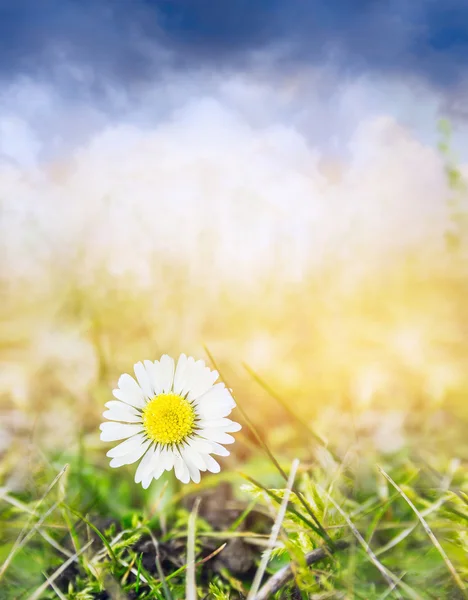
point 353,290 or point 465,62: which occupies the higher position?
point 465,62

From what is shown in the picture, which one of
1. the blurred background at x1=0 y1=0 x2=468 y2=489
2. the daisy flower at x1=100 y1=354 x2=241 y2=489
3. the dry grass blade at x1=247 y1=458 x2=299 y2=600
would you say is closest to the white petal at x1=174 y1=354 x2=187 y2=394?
the daisy flower at x1=100 y1=354 x2=241 y2=489

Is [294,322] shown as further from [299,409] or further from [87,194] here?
[87,194]

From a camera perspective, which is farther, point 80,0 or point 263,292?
point 263,292

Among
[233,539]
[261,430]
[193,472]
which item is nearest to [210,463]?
[193,472]

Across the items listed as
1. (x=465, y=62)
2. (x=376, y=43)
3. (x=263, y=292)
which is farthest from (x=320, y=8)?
(x=263, y=292)

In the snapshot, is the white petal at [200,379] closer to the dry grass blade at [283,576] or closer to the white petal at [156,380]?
the white petal at [156,380]

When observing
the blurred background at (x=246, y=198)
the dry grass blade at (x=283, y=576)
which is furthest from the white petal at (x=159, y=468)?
the blurred background at (x=246, y=198)
